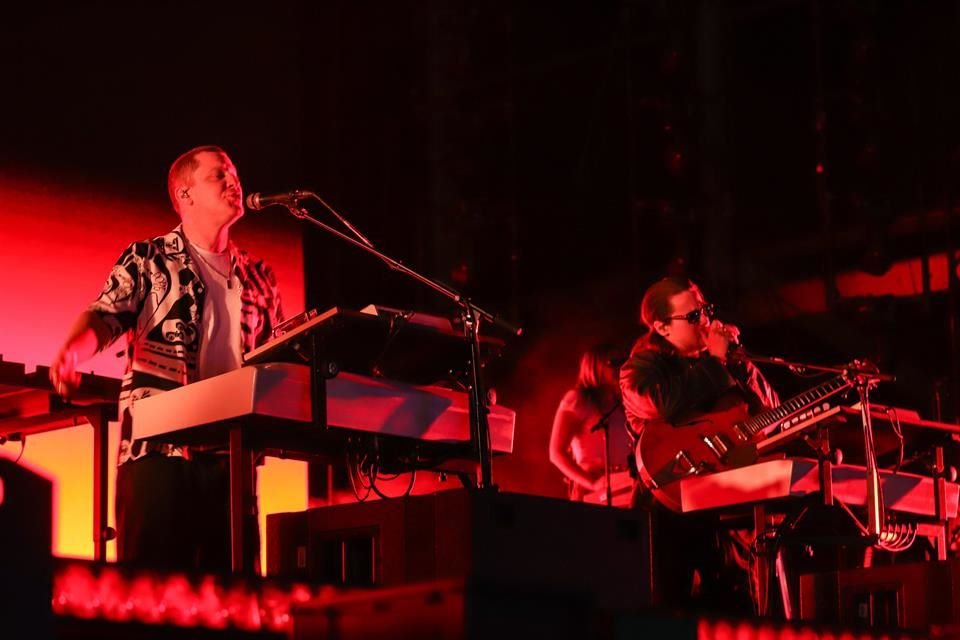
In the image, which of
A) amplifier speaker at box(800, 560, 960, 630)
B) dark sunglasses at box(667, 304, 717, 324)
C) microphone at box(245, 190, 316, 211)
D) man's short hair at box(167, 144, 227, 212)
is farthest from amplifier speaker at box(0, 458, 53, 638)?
dark sunglasses at box(667, 304, 717, 324)

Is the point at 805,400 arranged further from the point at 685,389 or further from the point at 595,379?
the point at 595,379

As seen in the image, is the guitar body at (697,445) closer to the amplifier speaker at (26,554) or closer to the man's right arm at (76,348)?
the man's right arm at (76,348)

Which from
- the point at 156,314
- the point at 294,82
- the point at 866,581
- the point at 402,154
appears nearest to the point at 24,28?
the point at 294,82

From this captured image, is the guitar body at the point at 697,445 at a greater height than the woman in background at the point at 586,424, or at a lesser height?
lesser

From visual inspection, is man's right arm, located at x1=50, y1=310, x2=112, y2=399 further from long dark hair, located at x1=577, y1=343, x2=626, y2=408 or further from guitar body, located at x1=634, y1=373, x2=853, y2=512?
long dark hair, located at x1=577, y1=343, x2=626, y2=408

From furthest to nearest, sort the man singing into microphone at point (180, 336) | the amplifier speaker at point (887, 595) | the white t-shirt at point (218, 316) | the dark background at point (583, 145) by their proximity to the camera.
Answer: the dark background at point (583, 145) → the amplifier speaker at point (887, 595) → the white t-shirt at point (218, 316) → the man singing into microphone at point (180, 336)

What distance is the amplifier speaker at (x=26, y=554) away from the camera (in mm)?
2254

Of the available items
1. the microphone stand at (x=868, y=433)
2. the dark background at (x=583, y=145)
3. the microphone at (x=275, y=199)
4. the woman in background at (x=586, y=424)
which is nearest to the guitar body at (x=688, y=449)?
the microphone stand at (x=868, y=433)

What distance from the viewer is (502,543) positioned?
3.42m

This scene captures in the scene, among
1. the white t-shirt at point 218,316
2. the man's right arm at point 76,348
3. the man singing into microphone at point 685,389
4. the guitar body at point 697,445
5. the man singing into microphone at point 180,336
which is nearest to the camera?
the man's right arm at point 76,348

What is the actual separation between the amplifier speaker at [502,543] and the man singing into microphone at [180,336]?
0.41 m

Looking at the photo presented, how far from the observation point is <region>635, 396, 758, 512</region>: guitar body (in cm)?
540

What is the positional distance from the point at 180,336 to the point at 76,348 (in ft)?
1.35

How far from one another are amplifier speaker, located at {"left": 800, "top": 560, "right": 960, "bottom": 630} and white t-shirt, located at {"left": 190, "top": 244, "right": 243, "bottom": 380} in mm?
1993
